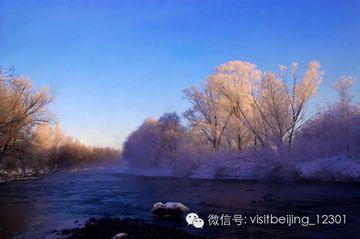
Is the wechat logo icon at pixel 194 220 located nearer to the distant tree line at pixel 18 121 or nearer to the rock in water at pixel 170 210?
the rock in water at pixel 170 210

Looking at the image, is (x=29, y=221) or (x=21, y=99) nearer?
(x=29, y=221)

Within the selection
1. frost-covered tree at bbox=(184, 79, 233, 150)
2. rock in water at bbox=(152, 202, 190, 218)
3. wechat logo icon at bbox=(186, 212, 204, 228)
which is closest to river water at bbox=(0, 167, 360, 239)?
wechat logo icon at bbox=(186, 212, 204, 228)

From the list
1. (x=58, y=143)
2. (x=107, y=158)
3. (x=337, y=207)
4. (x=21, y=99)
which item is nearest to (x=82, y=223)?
(x=337, y=207)

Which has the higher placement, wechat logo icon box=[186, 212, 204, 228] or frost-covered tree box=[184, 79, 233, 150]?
frost-covered tree box=[184, 79, 233, 150]

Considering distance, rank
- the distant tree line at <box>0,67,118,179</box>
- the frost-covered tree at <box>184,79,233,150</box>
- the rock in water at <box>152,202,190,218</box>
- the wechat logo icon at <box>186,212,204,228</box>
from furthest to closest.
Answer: the frost-covered tree at <box>184,79,233,150</box> → the distant tree line at <box>0,67,118,179</box> → the rock in water at <box>152,202,190,218</box> → the wechat logo icon at <box>186,212,204,228</box>

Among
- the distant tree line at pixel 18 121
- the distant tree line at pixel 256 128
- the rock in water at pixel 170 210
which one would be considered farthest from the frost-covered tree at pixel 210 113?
the rock in water at pixel 170 210

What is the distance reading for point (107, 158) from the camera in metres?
167

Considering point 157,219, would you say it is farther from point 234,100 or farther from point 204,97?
point 204,97

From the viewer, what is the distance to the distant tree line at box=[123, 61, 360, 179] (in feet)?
128

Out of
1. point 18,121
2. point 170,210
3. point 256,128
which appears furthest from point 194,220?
point 256,128

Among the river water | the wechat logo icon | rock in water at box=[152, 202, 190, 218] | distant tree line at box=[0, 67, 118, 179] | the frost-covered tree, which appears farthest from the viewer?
the frost-covered tree

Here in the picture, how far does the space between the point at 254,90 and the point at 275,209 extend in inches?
1425

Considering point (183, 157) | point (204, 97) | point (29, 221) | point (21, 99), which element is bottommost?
point (29, 221)

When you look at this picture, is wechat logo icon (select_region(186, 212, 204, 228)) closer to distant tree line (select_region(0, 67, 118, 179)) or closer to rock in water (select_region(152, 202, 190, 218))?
rock in water (select_region(152, 202, 190, 218))
